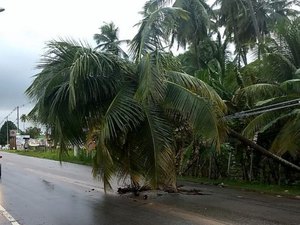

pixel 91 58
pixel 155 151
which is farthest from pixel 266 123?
pixel 91 58

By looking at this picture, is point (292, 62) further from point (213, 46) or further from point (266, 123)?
point (213, 46)

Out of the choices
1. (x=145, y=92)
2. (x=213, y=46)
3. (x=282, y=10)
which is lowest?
(x=145, y=92)

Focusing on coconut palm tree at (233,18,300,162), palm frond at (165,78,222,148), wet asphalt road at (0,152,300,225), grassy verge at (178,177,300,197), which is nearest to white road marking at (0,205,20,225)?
wet asphalt road at (0,152,300,225)

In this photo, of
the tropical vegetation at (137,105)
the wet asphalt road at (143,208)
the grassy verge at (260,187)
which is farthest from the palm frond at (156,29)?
A: the grassy verge at (260,187)

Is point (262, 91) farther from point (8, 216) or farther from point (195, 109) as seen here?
point (8, 216)

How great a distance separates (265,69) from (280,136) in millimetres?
3836

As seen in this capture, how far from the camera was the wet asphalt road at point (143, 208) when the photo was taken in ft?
33.4

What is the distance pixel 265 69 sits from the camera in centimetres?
1833

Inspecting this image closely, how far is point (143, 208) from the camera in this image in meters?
11.9

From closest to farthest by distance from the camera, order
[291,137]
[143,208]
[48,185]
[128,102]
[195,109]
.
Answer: [143,208] → [195,109] → [128,102] → [291,137] → [48,185]

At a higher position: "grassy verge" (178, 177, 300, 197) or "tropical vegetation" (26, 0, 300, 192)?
"tropical vegetation" (26, 0, 300, 192)

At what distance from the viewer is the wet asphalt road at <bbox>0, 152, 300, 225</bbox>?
1018 cm

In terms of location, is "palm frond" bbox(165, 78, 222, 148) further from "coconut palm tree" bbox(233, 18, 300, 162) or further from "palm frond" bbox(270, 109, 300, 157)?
"coconut palm tree" bbox(233, 18, 300, 162)

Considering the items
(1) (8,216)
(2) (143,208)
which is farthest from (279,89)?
(1) (8,216)
